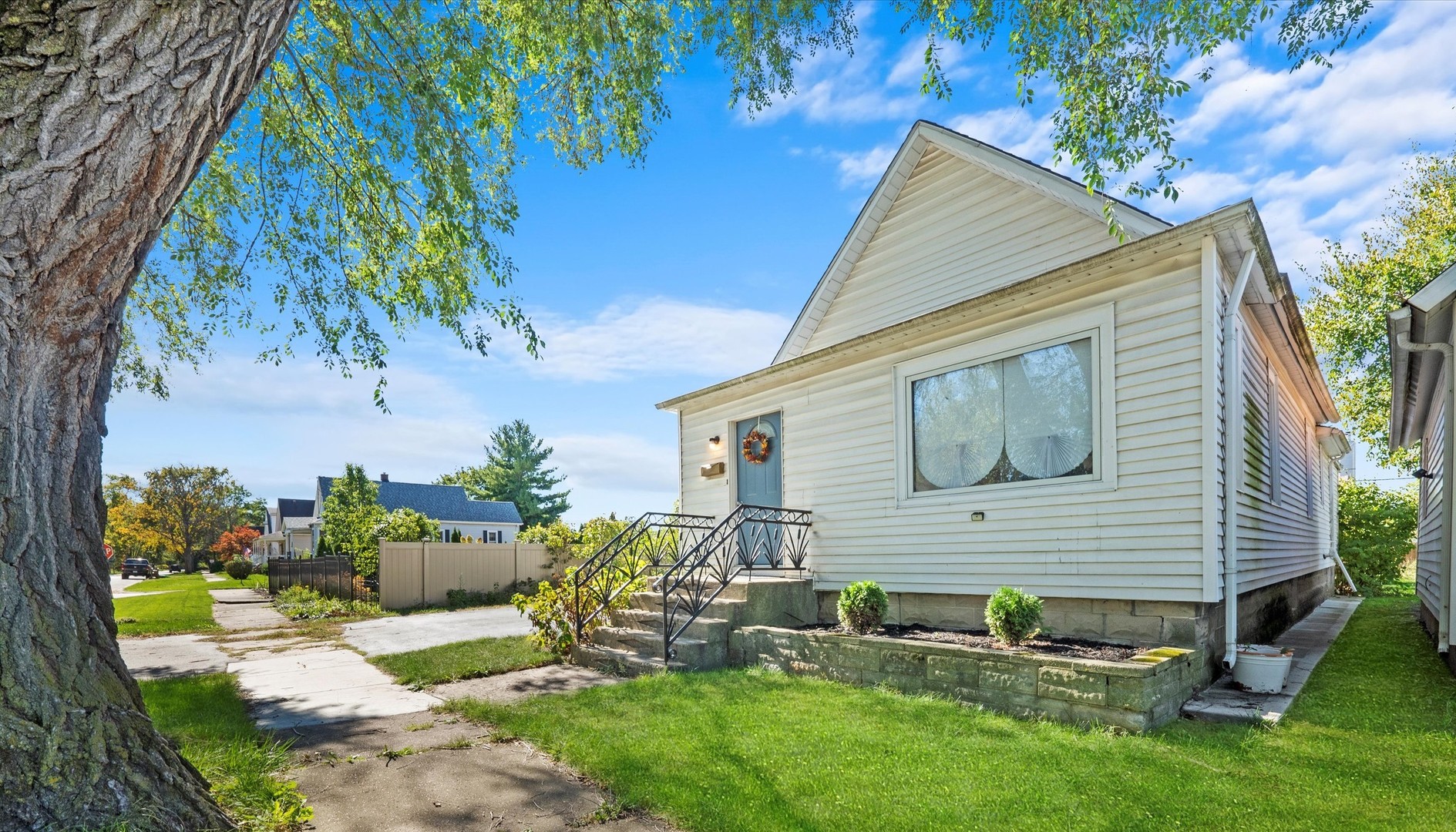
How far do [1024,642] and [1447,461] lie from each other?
4414mm

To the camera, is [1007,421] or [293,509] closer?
[1007,421]

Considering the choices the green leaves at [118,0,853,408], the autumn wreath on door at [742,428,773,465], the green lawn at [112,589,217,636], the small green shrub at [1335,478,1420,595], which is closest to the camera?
the green leaves at [118,0,853,408]

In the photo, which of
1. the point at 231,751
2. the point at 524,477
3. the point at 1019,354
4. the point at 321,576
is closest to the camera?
the point at 231,751

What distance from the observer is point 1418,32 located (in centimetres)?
636

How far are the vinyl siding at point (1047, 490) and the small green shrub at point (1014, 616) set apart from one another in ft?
2.07

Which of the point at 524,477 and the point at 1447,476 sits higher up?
the point at 1447,476

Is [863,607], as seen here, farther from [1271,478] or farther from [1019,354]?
[1271,478]

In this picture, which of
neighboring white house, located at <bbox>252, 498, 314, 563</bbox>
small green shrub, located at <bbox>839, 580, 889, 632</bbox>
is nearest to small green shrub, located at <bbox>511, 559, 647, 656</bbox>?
small green shrub, located at <bbox>839, 580, 889, 632</bbox>

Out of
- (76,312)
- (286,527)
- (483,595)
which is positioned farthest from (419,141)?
(286,527)

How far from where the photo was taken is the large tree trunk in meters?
2.35

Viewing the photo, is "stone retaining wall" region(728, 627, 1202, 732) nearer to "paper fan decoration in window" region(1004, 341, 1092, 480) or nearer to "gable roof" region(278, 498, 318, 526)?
"paper fan decoration in window" region(1004, 341, 1092, 480)

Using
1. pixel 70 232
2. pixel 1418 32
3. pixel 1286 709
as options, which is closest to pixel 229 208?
pixel 70 232

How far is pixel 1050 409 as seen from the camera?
6.43 m

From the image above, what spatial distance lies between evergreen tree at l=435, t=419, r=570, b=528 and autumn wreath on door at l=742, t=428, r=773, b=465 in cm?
2989
